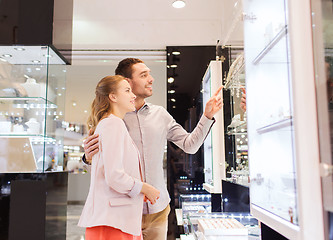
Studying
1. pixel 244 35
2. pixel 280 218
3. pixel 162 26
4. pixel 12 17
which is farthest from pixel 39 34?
pixel 280 218

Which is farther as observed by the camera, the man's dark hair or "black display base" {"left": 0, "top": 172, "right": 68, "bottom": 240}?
"black display base" {"left": 0, "top": 172, "right": 68, "bottom": 240}

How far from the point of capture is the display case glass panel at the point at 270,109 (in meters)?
1.05

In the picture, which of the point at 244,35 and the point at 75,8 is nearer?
the point at 244,35

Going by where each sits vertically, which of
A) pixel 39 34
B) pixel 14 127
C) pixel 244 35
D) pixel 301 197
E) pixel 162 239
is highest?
pixel 39 34

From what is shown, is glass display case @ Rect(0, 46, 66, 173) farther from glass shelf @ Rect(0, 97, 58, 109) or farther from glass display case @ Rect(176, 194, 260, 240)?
glass display case @ Rect(176, 194, 260, 240)

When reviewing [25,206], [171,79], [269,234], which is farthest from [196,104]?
[269,234]

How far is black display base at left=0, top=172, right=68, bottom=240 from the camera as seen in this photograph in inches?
115

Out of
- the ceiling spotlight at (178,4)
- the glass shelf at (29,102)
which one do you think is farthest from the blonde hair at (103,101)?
the ceiling spotlight at (178,4)

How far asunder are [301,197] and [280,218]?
261 mm

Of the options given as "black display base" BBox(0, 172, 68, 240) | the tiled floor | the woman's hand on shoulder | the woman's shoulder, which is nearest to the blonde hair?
the woman's shoulder

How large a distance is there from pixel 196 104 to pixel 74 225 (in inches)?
109

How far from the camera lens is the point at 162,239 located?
2.02m

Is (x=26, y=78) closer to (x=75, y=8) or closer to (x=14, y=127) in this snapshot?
(x=14, y=127)

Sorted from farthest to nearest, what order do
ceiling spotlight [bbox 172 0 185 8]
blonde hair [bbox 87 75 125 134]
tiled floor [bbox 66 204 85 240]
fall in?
tiled floor [bbox 66 204 85 240], ceiling spotlight [bbox 172 0 185 8], blonde hair [bbox 87 75 125 134]
